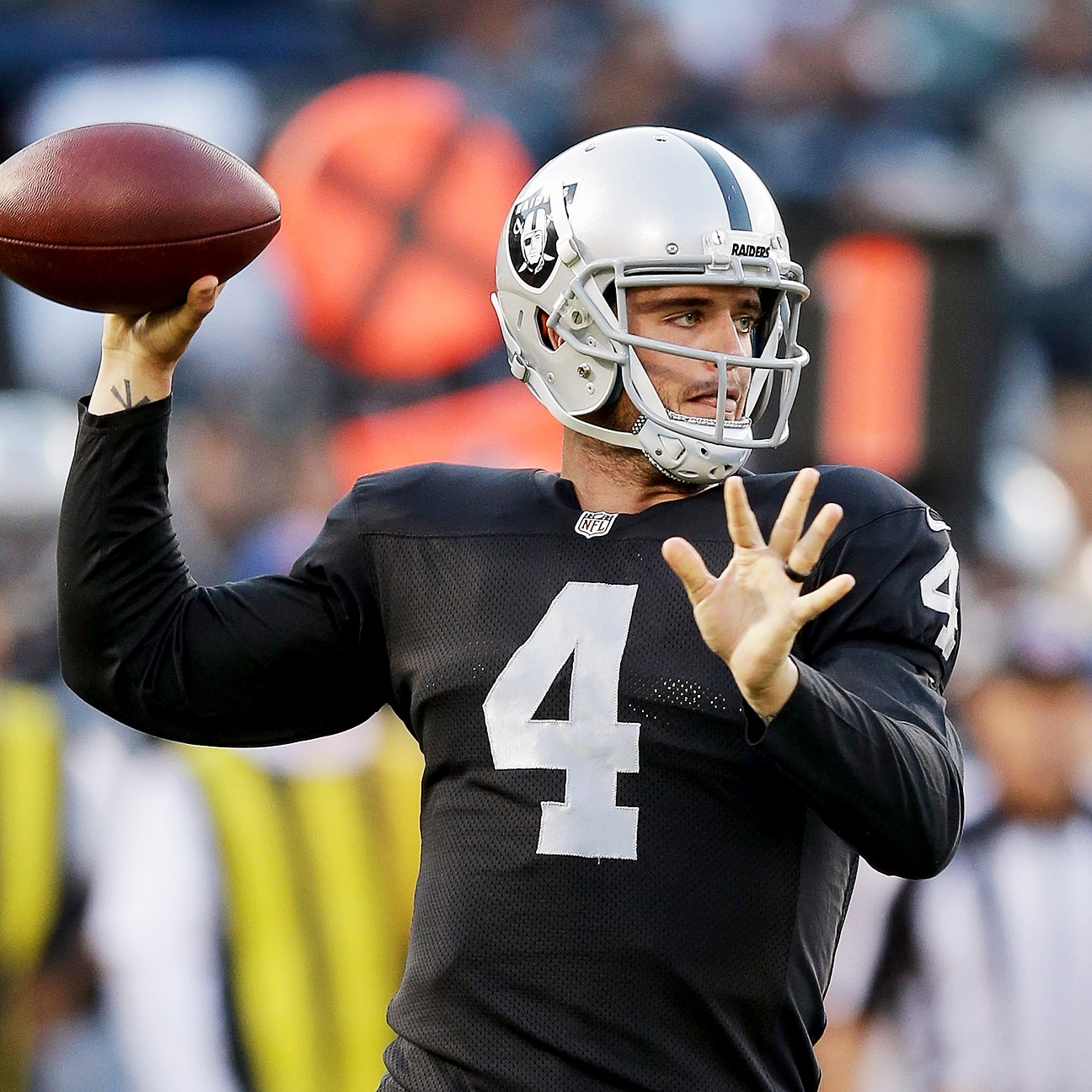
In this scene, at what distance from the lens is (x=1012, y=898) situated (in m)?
4.66

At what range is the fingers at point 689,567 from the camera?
6.72 feet

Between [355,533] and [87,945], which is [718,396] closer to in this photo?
[355,533]

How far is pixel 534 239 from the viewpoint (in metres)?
2.61

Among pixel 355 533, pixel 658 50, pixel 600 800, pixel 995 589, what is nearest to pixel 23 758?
pixel 355 533

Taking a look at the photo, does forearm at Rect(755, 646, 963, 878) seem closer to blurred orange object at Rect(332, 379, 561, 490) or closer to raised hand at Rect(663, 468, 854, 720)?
raised hand at Rect(663, 468, 854, 720)

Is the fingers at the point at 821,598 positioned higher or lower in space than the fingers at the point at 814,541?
lower

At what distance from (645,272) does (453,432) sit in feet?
14.1

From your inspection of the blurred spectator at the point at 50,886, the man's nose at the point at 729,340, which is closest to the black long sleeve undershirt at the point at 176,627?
the man's nose at the point at 729,340

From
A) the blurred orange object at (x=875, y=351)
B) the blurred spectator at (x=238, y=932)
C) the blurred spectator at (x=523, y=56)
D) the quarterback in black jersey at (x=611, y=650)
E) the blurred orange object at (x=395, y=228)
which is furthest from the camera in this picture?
the blurred spectator at (x=523, y=56)

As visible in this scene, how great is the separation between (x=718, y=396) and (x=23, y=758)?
2786 millimetres

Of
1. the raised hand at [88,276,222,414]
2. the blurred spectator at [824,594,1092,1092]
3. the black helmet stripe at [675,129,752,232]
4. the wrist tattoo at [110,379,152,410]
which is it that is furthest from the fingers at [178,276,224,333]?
the blurred spectator at [824,594,1092,1092]

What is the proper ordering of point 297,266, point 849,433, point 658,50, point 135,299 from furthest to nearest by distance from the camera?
point 658,50 → point 297,266 → point 849,433 → point 135,299

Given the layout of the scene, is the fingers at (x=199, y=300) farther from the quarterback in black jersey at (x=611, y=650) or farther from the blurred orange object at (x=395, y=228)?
the blurred orange object at (x=395, y=228)

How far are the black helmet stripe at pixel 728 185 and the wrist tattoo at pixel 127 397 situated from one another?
78 cm
